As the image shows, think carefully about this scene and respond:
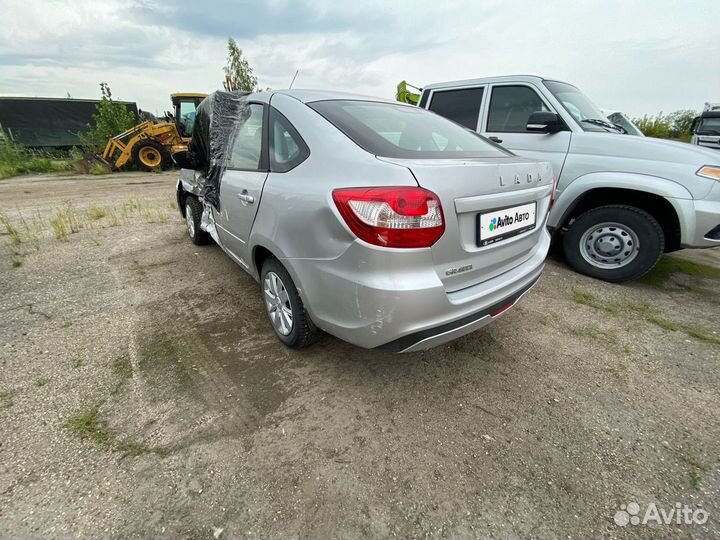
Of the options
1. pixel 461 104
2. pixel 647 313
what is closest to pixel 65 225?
pixel 461 104

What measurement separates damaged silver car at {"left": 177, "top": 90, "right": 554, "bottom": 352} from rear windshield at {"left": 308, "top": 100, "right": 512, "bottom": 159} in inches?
0.5

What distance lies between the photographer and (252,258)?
7.58 ft

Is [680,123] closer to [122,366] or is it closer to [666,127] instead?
[666,127]

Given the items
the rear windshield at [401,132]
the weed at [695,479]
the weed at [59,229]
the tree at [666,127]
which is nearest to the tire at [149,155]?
the weed at [59,229]

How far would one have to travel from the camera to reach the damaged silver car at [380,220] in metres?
1.42

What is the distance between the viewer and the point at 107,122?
14.8m

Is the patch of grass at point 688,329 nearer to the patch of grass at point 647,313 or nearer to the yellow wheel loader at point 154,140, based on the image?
the patch of grass at point 647,313

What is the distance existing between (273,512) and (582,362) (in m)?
2.05

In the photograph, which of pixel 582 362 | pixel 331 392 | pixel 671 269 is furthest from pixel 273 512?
pixel 671 269

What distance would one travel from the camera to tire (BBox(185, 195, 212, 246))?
4.05 m

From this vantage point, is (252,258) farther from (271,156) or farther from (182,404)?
(182,404)

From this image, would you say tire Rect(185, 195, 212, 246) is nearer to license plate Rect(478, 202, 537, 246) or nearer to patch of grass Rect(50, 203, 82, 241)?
patch of grass Rect(50, 203, 82, 241)

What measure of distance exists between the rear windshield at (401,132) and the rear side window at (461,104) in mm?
1908

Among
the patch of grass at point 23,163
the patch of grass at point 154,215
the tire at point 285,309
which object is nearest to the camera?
the tire at point 285,309
